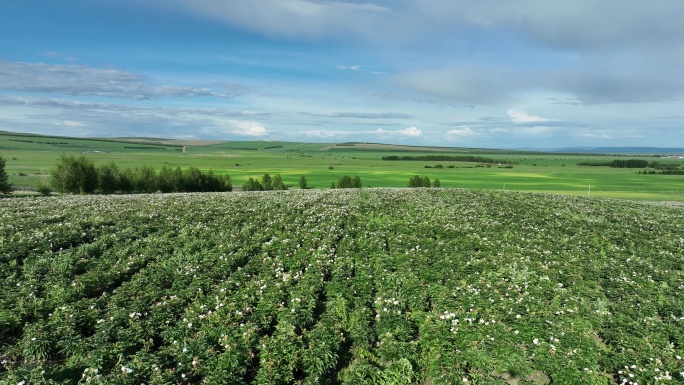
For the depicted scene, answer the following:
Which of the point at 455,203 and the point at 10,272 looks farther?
the point at 455,203

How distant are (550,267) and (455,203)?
60.7 ft

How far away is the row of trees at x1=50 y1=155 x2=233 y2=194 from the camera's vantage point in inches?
2970

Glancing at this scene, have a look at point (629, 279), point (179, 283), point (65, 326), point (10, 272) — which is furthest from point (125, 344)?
point (629, 279)

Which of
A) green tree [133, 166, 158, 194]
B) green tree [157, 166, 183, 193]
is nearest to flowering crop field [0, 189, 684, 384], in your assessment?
green tree [133, 166, 158, 194]

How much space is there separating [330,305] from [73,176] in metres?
86.2

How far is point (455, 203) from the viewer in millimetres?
33875

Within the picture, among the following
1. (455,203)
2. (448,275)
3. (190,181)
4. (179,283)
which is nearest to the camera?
(179,283)

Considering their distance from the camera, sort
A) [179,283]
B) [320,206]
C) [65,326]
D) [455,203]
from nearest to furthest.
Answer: [65,326], [179,283], [320,206], [455,203]

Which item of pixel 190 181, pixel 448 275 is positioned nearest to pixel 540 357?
pixel 448 275

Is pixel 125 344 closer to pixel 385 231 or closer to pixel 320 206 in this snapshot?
pixel 385 231

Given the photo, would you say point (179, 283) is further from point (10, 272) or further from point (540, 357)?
point (540, 357)

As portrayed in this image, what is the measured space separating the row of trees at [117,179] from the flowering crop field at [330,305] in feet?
220

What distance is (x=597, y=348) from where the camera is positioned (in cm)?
946

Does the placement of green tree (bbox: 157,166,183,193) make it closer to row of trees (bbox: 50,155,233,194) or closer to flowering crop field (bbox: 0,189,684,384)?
row of trees (bbox: 50,155,233,194)
